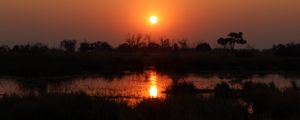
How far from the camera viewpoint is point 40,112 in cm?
1691

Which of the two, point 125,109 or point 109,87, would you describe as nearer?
point 125,109

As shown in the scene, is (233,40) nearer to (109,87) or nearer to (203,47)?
(203,47)

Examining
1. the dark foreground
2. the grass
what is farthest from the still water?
the grass

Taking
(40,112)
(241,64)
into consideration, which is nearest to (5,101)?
(40,112)

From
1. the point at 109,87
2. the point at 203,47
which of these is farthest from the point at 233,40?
the point at 109,87

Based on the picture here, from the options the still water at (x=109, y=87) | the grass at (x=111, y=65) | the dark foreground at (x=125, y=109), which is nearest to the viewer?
the dark foreground at (x=125, y=109)

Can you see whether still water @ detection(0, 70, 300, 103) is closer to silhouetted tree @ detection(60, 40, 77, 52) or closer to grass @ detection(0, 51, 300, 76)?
grass @ detection(0, 51, 300, 76)

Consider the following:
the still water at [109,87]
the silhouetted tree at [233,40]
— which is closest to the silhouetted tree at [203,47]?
the silhouetted tree at [233,40]

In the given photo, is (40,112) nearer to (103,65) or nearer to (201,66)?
(103,65)

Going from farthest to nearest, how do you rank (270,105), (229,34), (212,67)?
(229,34) → (212,67) → (270,105)

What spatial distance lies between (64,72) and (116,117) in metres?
36.4

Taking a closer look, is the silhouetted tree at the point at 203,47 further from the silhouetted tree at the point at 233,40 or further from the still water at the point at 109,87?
the still water at the point at 109,87

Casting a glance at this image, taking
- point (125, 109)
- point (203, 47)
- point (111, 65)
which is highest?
point (203, 47)

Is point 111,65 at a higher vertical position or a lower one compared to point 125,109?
higher
